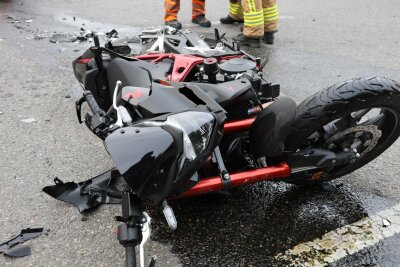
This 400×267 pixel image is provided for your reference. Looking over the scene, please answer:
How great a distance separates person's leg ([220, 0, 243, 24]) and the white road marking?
5.16 meters

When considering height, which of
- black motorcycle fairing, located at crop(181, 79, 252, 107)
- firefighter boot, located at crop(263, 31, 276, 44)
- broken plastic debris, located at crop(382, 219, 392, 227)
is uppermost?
black motorcycle fairing, located at crop(181, 79, 252, 107)

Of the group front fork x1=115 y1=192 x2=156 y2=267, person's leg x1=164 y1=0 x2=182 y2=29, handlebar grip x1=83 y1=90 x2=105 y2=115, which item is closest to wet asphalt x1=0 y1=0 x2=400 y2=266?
front fork x1=115 y1=192 x2=156 y2=267

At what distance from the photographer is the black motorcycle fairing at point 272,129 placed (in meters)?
2.40

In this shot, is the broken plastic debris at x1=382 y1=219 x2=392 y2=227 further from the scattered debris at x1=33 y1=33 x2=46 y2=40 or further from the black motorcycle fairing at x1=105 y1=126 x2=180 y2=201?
the scattered debris at x1=33 y1=33 x2=46 y2=40

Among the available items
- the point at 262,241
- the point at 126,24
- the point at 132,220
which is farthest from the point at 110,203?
the point at 126,24

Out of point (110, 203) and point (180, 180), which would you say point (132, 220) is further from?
point (110, 203)

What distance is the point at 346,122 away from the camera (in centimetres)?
261

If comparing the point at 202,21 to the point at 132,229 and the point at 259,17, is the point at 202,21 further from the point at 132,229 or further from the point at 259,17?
the point at 132,229

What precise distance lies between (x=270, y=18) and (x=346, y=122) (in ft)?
12.7

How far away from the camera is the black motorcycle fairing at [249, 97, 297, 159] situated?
2.40m

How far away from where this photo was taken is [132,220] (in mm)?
1993

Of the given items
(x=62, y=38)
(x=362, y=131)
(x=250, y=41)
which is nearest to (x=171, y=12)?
Result: (x=250, y=41)

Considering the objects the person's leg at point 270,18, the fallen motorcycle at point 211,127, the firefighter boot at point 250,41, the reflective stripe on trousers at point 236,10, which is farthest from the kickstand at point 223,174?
the reflective stripe on trousers at point 236,10

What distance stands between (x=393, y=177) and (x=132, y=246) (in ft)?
7.10
